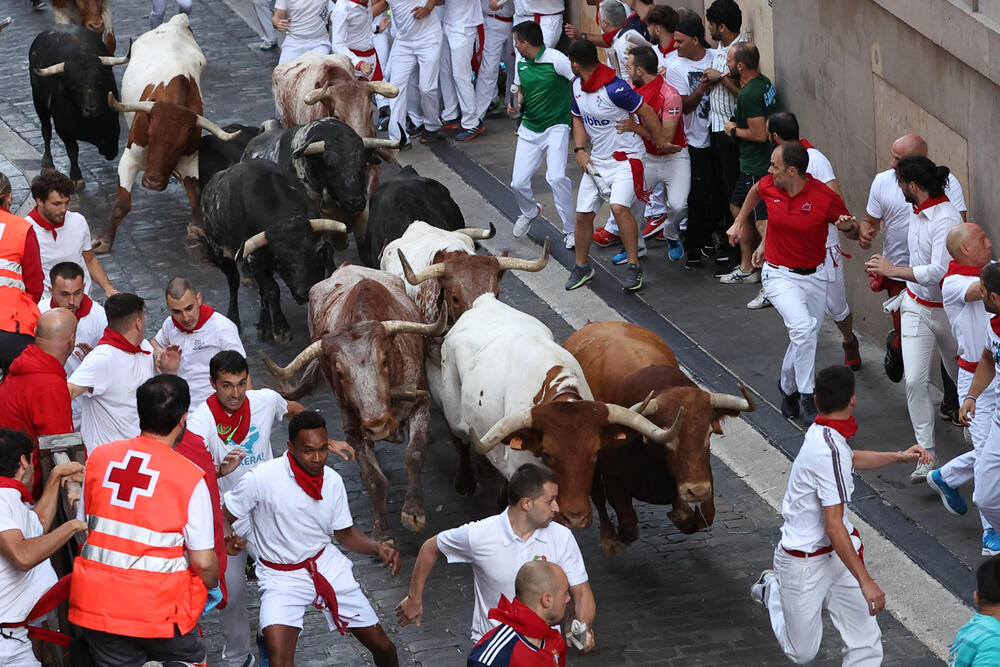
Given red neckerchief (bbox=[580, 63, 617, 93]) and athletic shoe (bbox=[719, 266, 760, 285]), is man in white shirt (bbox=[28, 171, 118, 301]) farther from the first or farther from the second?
athletic shoe (bbox=[719, 266, 760, 285])

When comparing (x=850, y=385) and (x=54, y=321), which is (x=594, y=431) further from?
(x=54, y=321)

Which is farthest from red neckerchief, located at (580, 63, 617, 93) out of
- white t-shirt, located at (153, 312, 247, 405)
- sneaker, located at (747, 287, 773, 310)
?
white t-shirt, located at (153, 312, 247, 405)

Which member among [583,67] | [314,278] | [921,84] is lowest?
[314,278]

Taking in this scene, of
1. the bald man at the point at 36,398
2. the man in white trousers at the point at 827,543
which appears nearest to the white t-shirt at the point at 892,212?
the man in white trousers at the point at 827,543

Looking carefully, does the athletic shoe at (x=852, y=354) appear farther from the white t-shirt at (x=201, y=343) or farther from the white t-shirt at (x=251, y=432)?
the white t-shirt at (x=251, y=432)

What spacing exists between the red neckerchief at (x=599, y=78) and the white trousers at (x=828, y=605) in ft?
21.6

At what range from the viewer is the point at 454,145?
59.2 ft

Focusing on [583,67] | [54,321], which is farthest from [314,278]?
[54,321]

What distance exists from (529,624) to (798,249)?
5.73 meters

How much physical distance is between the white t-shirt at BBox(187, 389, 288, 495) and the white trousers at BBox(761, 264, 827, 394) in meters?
4.15

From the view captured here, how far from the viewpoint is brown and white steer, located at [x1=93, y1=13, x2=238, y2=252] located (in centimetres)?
1512

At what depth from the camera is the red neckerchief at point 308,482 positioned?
7637 millimetres

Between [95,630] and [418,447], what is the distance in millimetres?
3800

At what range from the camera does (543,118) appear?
1473 cm
